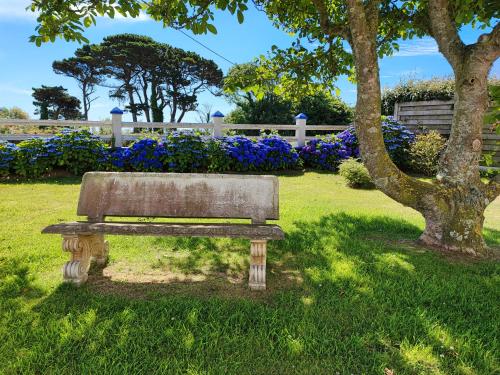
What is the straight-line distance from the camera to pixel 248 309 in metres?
2.98

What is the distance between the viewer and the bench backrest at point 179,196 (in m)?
3.69

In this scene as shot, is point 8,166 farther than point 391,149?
No

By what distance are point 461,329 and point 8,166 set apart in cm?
1143

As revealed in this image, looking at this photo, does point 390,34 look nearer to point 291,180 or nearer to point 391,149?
point 291,180

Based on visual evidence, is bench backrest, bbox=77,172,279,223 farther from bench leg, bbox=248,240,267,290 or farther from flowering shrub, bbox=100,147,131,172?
flowering shrub, bbox=100,147,131,172

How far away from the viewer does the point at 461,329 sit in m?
2.73

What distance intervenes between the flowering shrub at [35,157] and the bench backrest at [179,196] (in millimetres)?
7656

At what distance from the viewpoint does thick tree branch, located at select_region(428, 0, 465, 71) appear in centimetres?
443

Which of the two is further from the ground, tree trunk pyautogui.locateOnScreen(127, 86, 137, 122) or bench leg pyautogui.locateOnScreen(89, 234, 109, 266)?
tree trunk pyautogui.locateOnScreen(127, 86, 137, 122)

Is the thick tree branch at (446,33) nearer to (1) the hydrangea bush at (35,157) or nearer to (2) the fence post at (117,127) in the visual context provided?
(2) the fence post at (117,127)

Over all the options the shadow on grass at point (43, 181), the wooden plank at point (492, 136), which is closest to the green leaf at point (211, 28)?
Result: the shadow on grass at point (43, 181)

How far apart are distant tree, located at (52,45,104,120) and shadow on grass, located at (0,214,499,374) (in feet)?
128

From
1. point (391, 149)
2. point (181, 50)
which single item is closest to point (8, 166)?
point (391, 149)

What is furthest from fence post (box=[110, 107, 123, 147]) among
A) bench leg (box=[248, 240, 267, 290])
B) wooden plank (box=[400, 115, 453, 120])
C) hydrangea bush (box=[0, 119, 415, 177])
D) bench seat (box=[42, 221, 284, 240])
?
wooden plank (box=[400, 115, 453, 120])
